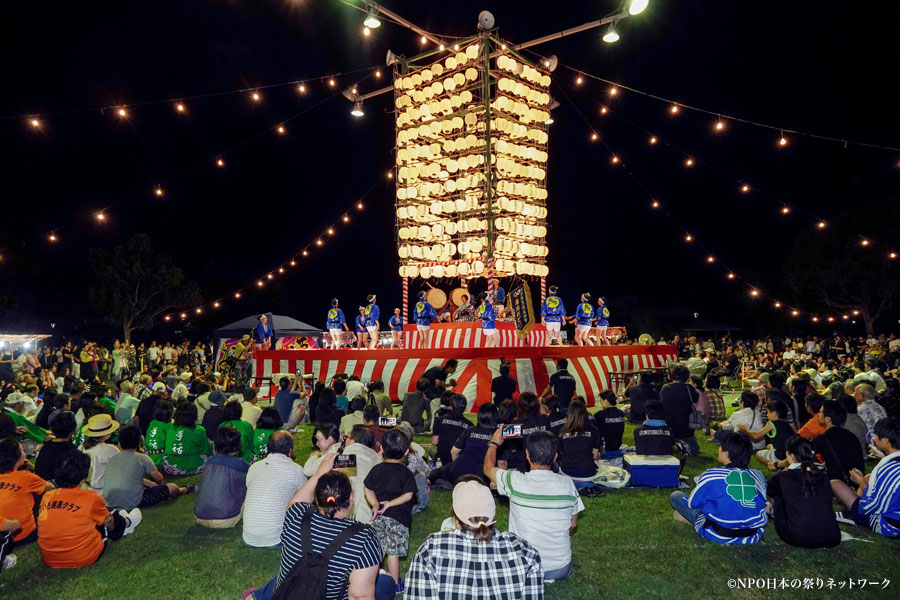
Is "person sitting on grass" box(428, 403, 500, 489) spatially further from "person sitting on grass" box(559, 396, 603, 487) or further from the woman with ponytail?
the woman with ponytail

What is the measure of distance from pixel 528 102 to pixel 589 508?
1957 cm

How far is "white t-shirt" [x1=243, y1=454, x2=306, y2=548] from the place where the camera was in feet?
16.0

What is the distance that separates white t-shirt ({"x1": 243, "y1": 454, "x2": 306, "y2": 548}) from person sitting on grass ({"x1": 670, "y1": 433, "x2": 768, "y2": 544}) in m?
3.65

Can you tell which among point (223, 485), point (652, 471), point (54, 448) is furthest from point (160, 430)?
point (652, 471)

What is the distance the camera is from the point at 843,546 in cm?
506

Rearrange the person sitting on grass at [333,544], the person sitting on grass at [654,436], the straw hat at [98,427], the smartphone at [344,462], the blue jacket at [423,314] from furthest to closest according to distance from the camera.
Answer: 1. the blue jacket at [423,314]
2. the person sitting on grass at [654,436]
3. the straw hat at [98,427]
4. the smartphone at [344,462]
5. the person sitting on grass at [333,544]

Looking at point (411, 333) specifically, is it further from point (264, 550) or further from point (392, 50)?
point (264, 550)

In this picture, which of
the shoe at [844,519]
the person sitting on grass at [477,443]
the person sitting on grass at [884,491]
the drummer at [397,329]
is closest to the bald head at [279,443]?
the person sitting on grass at [477,443]

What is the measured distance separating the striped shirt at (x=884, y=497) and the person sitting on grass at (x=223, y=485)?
6.13 m

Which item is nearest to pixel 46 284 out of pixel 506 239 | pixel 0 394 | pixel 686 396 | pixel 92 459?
pixel 0 394

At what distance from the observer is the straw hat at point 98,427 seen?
20.6 feet

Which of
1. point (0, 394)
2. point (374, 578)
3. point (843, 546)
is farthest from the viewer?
point (0, 394)

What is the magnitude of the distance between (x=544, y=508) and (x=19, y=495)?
4.69m

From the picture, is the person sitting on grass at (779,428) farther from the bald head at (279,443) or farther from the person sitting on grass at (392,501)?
the bald head at (279,443)
